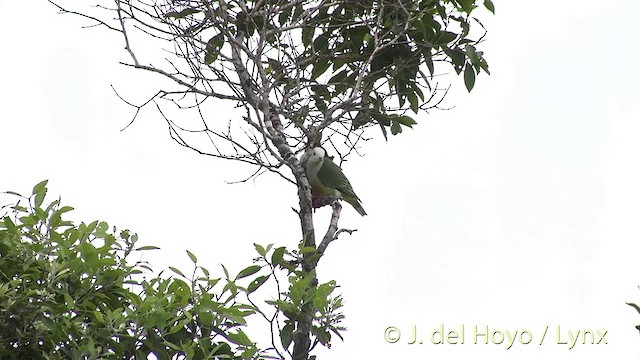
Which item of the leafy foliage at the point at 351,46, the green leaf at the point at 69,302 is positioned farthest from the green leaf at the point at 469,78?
the green leaf at the point at 69,302

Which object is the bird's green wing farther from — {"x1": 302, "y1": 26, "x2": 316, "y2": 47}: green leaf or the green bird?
{"x1": 302, "y1": 26, "x2": 316, "y2": 47}: green leaf

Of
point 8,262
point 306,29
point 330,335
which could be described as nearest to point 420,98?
Answer: point 306,29

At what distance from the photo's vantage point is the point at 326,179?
5125mm

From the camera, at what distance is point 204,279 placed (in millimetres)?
3211

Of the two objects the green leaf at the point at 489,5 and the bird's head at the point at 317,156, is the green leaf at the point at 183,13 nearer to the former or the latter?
the bird's head at the point at 317,156

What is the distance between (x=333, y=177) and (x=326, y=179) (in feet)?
0.16

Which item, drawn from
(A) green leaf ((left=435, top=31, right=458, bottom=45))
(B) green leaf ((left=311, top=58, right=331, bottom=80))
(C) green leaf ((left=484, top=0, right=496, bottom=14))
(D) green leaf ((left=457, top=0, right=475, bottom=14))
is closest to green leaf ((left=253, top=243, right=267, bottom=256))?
(B) green leaf ((left=311, top=58, right=331, bottom=80))

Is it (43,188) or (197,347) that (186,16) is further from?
(197,347)

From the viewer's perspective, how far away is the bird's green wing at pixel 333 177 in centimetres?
504

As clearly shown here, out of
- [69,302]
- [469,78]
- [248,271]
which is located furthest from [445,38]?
[69,302]

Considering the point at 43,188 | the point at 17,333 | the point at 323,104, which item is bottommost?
the point at 17,333

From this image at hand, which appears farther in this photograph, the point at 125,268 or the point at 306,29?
the point at 306,29

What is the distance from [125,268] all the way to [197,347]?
41cm

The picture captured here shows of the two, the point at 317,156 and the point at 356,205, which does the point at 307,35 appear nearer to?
the point at 317,156
